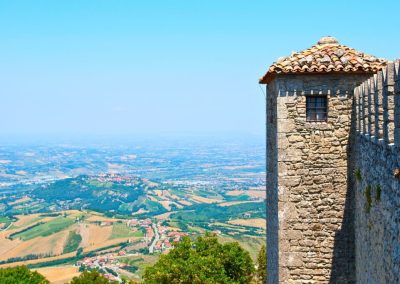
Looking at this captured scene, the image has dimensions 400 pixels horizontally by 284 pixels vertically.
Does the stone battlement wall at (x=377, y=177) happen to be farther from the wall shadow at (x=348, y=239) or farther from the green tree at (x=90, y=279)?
the green tree at (x=90, y=279)

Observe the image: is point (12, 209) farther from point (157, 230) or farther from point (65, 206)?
point (157, 230)

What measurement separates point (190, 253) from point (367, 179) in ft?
61.5

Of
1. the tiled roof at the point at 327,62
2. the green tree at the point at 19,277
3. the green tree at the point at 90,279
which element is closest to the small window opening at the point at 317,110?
the tiled roof at the point at 327,62

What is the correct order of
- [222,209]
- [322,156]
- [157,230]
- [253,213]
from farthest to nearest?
[222,209] → [253,213] → [157,230] → [322,156]

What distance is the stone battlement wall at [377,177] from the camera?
6.97 meters

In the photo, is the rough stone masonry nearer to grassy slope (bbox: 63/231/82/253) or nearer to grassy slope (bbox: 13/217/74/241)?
grassy slope (bbox: 63/231/82/253)

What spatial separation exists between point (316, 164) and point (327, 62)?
7.46 feet

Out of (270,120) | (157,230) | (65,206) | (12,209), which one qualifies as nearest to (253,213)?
(157,230)

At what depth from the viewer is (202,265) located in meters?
25.2

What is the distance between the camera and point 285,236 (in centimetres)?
1162

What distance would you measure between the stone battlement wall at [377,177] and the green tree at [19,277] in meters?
25.2

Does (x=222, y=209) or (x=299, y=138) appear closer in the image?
(x=299, y=138)

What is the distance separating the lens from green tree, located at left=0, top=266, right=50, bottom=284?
102ft

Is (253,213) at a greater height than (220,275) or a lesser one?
lesser
